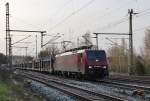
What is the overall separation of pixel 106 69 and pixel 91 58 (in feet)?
5.11

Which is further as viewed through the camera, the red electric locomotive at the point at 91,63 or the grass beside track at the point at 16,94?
the red electric locomotive at the point at 91,63

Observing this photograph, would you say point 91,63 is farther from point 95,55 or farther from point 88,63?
point 95,55

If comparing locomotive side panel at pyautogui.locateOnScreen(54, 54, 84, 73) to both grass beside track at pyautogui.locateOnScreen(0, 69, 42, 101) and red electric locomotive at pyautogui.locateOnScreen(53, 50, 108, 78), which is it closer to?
red electric locomotive at pyautogui.locateOnScreen(53, 50, 108, 78)

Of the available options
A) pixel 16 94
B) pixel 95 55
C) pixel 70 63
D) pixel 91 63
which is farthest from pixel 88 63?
pixel 16 94

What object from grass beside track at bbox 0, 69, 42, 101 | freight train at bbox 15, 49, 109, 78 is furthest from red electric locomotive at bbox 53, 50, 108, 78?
grass beside track at bbox 0, 69, 42, 101

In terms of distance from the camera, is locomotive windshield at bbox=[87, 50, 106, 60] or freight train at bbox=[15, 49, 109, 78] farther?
locomotive windshield at bbox=[87, 50, 106, 60]

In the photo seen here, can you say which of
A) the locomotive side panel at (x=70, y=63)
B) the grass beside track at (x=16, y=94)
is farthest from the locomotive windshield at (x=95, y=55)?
the grass beside track at (x=16, y=94)

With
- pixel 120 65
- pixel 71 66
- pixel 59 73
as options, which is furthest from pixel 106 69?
pixel 120 65

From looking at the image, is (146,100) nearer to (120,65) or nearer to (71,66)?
(71,66)

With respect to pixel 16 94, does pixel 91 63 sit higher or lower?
higher

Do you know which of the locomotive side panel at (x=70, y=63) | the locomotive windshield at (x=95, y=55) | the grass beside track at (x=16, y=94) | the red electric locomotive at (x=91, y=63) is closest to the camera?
the grass beside track at (x=16, y=94)

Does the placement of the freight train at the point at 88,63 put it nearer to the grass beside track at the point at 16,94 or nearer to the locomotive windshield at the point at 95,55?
the locomotive windshield at the point at 95,55

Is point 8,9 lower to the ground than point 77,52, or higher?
higher

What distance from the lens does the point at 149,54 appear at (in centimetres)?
7769
